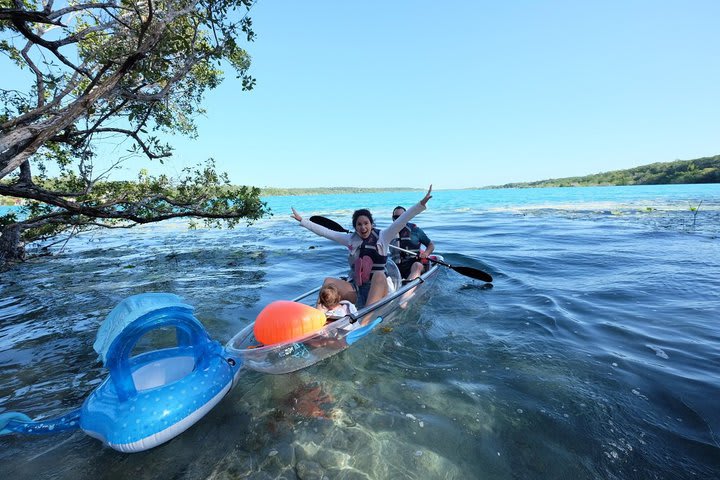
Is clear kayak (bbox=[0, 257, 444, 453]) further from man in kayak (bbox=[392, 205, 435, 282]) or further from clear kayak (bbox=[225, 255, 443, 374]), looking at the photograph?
man in kayak (bbox=[392, 205, 435, 282])

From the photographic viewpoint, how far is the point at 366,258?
6.38 m

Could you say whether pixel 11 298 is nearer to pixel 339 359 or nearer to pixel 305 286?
pixel 305 286

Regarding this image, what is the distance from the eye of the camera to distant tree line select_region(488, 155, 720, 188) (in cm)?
7603

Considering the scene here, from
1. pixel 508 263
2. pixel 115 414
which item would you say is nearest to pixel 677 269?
pixel 508 263

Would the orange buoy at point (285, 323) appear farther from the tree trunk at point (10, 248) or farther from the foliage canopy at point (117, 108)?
the tree trunk at point (10, 248)

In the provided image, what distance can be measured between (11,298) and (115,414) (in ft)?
26.5

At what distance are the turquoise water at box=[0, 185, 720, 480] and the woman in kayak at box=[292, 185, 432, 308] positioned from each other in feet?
2.71

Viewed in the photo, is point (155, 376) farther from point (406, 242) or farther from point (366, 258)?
point (406, 242)

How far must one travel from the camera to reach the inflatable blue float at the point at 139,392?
9.55ft

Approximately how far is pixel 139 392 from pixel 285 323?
1.51 m

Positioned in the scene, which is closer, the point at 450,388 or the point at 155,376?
the point at 155,376

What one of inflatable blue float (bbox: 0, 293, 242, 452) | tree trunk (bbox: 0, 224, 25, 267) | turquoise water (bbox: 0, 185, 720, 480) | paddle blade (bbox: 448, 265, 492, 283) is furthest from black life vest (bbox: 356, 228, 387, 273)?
tree trunk (bbox: 0, 224, 25, 267)

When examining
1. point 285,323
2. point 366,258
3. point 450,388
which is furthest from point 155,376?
point 366,258

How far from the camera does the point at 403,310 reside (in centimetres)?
663
